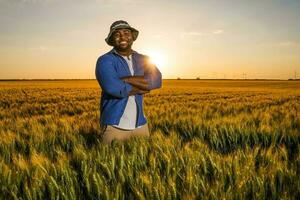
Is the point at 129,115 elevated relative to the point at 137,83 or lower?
Result: lower

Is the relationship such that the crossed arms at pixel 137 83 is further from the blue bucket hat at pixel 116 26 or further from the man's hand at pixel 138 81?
the blue bucket hat at pixel 116 26

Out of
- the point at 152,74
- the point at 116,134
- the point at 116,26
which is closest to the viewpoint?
the point at 116,26

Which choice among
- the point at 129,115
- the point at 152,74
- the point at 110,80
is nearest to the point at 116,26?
the point at 110,80

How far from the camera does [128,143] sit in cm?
364

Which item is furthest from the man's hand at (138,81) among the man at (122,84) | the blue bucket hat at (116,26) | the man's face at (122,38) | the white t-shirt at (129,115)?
the blue bucket hat at (116,26)

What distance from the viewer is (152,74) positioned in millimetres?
4344

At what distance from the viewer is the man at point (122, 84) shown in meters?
4.01

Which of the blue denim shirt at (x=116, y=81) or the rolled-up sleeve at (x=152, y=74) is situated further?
the rolled-up sleeve at (x=152, y=74)

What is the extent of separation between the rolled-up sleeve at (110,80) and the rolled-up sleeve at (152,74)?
0.32 metres

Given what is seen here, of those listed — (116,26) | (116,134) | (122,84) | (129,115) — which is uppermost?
(116,26)

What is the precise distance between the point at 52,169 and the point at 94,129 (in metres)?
2.77

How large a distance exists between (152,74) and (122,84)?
48cm

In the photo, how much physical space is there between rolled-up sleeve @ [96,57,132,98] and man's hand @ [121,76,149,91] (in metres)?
0.06

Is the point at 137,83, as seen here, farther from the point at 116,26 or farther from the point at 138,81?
the point at 116,26
